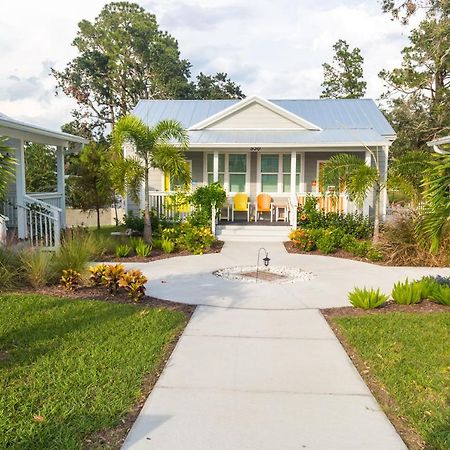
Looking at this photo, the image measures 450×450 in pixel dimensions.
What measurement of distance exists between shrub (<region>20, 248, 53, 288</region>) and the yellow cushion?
9039 mm

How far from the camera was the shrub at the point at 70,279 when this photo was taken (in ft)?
24.0

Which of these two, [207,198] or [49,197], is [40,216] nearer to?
[49,197]

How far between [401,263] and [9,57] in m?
16.3

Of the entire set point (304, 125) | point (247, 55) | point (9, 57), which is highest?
point (247, 55)

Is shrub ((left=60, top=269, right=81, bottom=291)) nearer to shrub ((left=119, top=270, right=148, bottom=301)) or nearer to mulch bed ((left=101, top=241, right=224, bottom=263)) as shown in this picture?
shrub ((left=119, top=270, right=148, bottom=301))

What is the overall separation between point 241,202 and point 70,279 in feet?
30.7

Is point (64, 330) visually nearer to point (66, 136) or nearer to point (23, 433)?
point (23, 433)

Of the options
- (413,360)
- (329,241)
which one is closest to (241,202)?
(329,241)

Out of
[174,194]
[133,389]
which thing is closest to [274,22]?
[174,194]

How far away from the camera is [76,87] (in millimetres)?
37688

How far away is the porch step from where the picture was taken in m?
14.2

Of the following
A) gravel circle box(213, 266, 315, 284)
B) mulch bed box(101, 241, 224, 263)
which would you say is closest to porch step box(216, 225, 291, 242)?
mulch bed box(101, 241, 224, 263)

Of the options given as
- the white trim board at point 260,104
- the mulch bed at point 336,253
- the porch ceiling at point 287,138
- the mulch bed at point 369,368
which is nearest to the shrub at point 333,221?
the mulch bed at point 336,253

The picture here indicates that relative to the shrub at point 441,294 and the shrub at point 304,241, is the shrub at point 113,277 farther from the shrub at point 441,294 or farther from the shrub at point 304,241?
the shrub at point 304,241
